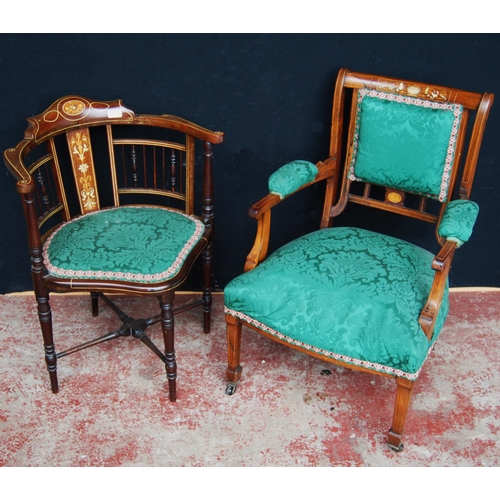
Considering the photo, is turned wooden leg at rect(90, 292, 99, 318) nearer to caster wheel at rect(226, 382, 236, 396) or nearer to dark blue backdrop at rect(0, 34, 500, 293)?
dark blue backdrop at rect(0, 34, 500, 293)

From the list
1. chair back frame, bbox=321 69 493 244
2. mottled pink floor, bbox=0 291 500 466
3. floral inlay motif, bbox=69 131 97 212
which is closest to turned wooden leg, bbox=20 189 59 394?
mottled pink floor, bbox=0 291 500 466

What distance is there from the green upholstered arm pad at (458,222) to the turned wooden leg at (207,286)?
38.5 inches

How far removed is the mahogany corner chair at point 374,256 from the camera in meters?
2.07

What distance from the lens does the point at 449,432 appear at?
237 cm

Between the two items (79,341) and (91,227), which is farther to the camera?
(79,341)

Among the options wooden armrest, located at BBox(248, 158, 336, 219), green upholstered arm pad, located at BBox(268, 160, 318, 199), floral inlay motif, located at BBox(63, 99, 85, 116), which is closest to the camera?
wooden armrest, located at BBox(248, 158, 336, 219)

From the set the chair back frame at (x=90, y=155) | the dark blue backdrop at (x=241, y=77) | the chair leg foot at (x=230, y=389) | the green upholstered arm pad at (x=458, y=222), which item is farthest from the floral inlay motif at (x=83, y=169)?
the green upholstered arm pad at (x=458, y=222)

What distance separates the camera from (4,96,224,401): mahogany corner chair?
2.22m

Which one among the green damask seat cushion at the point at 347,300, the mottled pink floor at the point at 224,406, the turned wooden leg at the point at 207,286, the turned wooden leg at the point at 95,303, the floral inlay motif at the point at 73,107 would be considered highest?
the floral inlay motif at the point at 73,107

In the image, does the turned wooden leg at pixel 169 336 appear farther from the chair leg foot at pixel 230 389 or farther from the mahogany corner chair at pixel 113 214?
the chair leg foot at pixel 230 389

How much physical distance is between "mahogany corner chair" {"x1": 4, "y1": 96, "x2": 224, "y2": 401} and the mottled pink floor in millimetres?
125

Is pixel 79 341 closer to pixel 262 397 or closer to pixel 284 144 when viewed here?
Result: pixel 262 397

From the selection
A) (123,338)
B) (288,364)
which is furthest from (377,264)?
(123,338)

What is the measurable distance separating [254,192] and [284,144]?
280 millimetres
